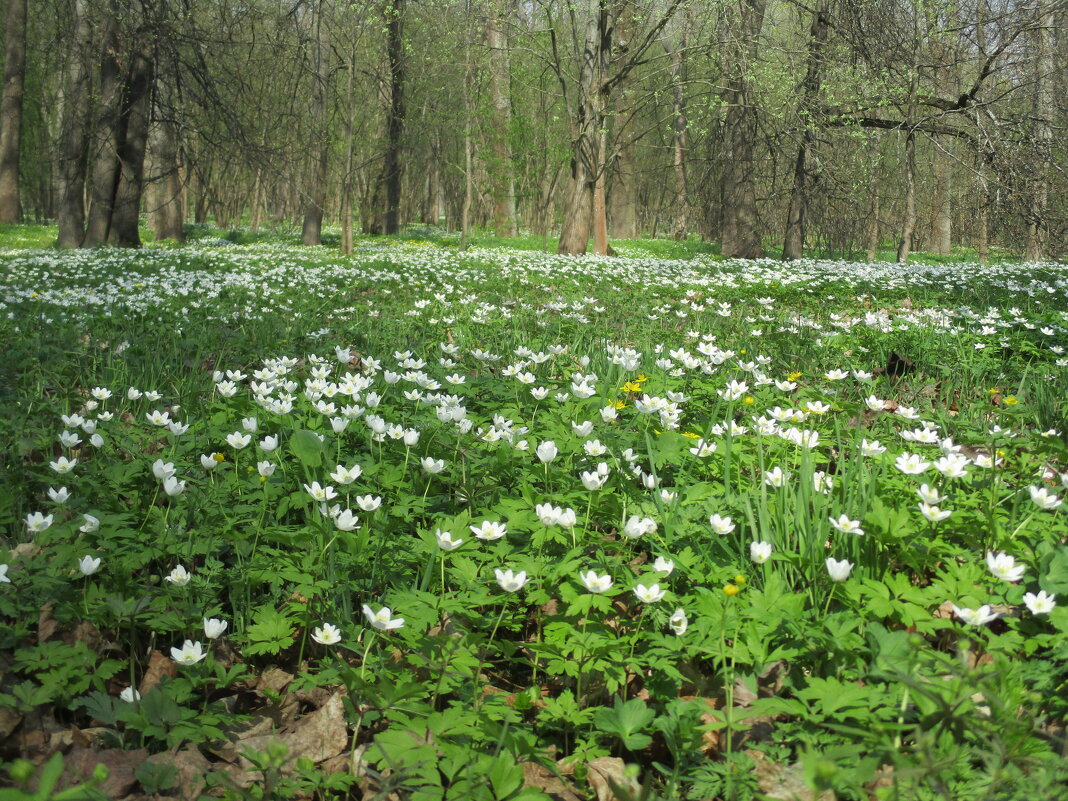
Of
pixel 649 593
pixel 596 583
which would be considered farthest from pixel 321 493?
pixel 649 593

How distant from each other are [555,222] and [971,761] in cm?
3855

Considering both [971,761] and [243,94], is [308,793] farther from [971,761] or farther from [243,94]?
[243,94]

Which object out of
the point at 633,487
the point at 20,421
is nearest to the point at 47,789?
the point at 633,487

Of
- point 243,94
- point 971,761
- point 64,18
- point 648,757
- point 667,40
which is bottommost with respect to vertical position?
point 648,757

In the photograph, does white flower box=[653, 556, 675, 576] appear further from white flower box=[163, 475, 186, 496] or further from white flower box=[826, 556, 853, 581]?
white flower box=[163, 475, 186, 496]

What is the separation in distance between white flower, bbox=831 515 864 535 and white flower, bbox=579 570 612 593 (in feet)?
1.86

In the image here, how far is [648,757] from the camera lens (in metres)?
1.67

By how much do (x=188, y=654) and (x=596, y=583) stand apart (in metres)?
0.95

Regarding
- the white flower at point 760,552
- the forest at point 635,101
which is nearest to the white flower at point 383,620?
the white flower at point 760,552

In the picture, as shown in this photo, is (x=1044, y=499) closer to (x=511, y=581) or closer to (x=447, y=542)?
(x=511, y=581)

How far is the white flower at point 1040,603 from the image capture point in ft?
5.17

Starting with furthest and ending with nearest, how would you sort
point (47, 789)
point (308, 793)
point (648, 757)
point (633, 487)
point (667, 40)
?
point (667, 40), point (633, 487), point (648, 757), point (308, 793), point (47, 789)

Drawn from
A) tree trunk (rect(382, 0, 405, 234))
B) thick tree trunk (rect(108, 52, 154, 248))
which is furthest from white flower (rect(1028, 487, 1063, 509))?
tree trunk (rect(382, 0, 405, 234))

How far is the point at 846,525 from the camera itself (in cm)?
182
